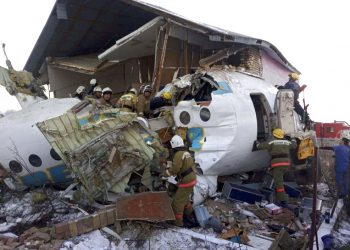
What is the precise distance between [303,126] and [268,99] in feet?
5.19

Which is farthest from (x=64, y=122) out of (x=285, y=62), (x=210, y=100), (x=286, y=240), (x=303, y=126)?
(x=285, y=62)

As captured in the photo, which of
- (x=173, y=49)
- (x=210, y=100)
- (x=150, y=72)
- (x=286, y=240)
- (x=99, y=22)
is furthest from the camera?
(x=150, y=72)

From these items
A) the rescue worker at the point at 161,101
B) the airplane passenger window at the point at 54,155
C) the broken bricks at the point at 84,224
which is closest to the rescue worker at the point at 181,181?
the broken bricks at the point at 84,224

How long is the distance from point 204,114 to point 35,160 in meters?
3.17

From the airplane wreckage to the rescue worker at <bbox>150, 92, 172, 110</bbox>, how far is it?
0.34 feet

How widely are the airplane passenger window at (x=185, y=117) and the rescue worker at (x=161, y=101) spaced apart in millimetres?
698

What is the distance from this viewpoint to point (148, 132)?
21.4 ft

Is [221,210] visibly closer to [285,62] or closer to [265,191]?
[265,191]

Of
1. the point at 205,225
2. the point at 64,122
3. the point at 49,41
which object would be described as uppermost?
the point at 49,41

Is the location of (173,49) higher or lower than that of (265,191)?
higher

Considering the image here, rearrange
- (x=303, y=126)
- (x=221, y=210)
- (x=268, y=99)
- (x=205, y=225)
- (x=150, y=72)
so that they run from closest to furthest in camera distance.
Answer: (x=205, y=225) < (x=221, y=210) < (x=268, y=99) < (x=303, y=126) < (x=150, y=72)

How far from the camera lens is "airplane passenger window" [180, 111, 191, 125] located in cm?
711

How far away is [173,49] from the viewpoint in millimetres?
9570

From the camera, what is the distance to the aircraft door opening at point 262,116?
782 cm
